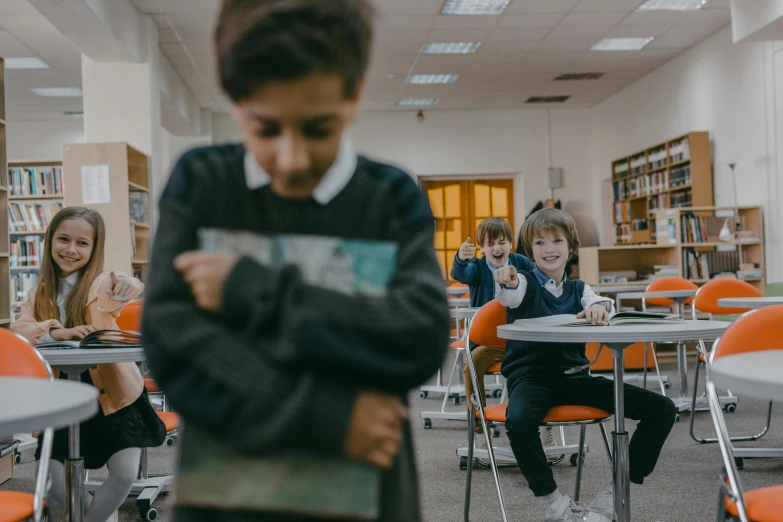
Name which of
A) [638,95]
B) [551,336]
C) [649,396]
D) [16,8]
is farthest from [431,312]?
[638,95]

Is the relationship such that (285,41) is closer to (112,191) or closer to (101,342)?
(101,342)

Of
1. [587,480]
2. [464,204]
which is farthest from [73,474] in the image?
[464,204]

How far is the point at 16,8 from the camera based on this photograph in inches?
258

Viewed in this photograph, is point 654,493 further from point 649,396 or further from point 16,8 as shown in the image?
point 16,8

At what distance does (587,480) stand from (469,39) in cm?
577

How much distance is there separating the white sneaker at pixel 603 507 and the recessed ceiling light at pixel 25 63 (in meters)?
7.89

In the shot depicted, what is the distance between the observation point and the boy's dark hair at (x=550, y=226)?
273 cm

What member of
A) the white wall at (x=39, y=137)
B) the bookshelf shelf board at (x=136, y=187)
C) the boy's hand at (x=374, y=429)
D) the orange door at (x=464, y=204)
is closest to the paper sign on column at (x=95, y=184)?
the bookshelf shelf board at (x=136, y=187)

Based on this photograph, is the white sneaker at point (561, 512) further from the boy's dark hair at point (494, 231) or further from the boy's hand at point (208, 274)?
the boy's hand at point (208, 274)

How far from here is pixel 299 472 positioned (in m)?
0.68

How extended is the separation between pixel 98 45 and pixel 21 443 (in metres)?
3.47

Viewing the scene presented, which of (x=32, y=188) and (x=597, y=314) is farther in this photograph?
(x=32, y=188)

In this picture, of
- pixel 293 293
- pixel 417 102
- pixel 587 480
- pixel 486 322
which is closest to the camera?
pixel 293 293

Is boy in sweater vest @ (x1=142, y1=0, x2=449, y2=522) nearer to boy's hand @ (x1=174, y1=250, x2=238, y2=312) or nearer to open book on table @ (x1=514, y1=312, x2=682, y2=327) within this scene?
boy's hand @ (x1=174, y1=250, x2=238, y2=312)
